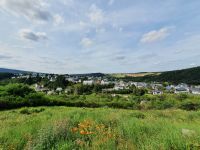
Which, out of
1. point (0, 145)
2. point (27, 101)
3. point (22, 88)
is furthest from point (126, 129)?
point (22, 88)

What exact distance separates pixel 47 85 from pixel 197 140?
107 meters

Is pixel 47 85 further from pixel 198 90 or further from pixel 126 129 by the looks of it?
pixel 126 129

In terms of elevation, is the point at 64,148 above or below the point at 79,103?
above

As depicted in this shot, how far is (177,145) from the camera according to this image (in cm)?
343

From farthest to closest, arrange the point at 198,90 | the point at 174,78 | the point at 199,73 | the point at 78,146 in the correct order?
the point at 174,78
the point at 199,73
the point at 198,90
the point at 78,146

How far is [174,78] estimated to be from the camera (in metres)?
161

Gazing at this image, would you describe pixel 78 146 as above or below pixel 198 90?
above

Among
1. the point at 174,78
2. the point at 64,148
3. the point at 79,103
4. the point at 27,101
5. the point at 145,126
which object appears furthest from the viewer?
the point at 174,78

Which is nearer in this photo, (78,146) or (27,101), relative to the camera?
(78,146)

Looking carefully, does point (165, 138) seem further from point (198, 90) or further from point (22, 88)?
point (198, 90)

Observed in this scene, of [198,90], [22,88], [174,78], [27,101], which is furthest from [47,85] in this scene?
[174,78]

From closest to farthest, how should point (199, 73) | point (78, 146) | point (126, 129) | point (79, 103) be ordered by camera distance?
point (78, 146), point (126, 129), point (79, 103), point (199, 73)

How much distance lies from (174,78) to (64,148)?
168m

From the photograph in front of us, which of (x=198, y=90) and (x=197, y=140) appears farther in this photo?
(x=198, y=90)
